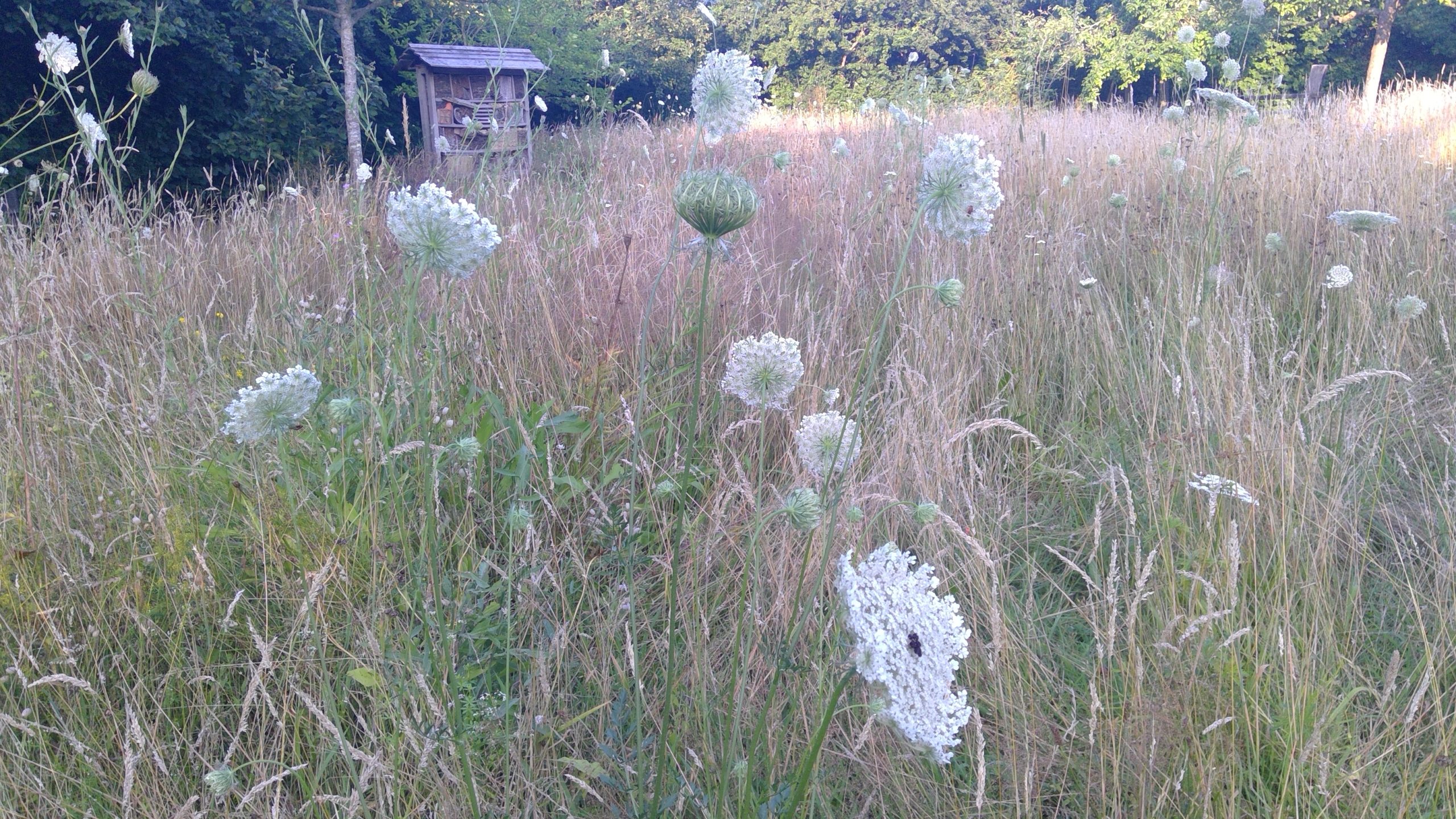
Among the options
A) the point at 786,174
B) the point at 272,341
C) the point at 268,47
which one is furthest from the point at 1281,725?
the point at 268,47

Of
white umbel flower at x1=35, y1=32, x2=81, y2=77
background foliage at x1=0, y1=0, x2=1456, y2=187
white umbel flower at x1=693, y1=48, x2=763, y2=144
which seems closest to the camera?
white umbel flower at x1=693, y1=48, x2=763, y2=144

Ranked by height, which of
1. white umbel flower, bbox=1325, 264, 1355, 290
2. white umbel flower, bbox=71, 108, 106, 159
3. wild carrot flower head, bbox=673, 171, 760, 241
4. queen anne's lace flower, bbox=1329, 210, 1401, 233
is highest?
wild carrot flower head, bbox=673, 171, 760, 241

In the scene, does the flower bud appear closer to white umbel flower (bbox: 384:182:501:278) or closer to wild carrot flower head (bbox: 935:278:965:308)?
white umbel flower (bbox: 384:182:501:278)

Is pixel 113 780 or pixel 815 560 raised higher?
pixel 815 560

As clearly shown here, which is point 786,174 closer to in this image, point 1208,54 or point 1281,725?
point 1281,725

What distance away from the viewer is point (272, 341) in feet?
8.34

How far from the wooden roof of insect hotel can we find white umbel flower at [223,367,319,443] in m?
6.82

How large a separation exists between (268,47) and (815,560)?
859cm

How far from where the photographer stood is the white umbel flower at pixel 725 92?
5.67 ft

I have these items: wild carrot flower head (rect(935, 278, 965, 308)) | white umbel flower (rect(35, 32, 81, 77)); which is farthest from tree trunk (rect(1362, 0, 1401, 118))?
white umbel flower (rect(35, 32, 81, 77))

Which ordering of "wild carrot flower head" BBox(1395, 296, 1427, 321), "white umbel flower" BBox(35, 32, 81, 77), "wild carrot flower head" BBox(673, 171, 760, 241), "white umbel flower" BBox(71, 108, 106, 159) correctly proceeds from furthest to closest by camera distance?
"white umbel flower" BBox(35, 32, 81, 77) → "wild carrot flower head" BBox(1395, 296, 1427, 321) → "white umbel flower" BBox(71, 108, 106, 159) → "wild carrot flower head" BBox(673, 171, 760, 241)

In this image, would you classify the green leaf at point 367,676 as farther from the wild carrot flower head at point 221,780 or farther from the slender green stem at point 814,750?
the slender green stem at point 814,750

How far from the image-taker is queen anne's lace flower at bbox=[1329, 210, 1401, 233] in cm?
261

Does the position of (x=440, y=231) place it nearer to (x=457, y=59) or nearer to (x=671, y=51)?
(x=457, y=59)
